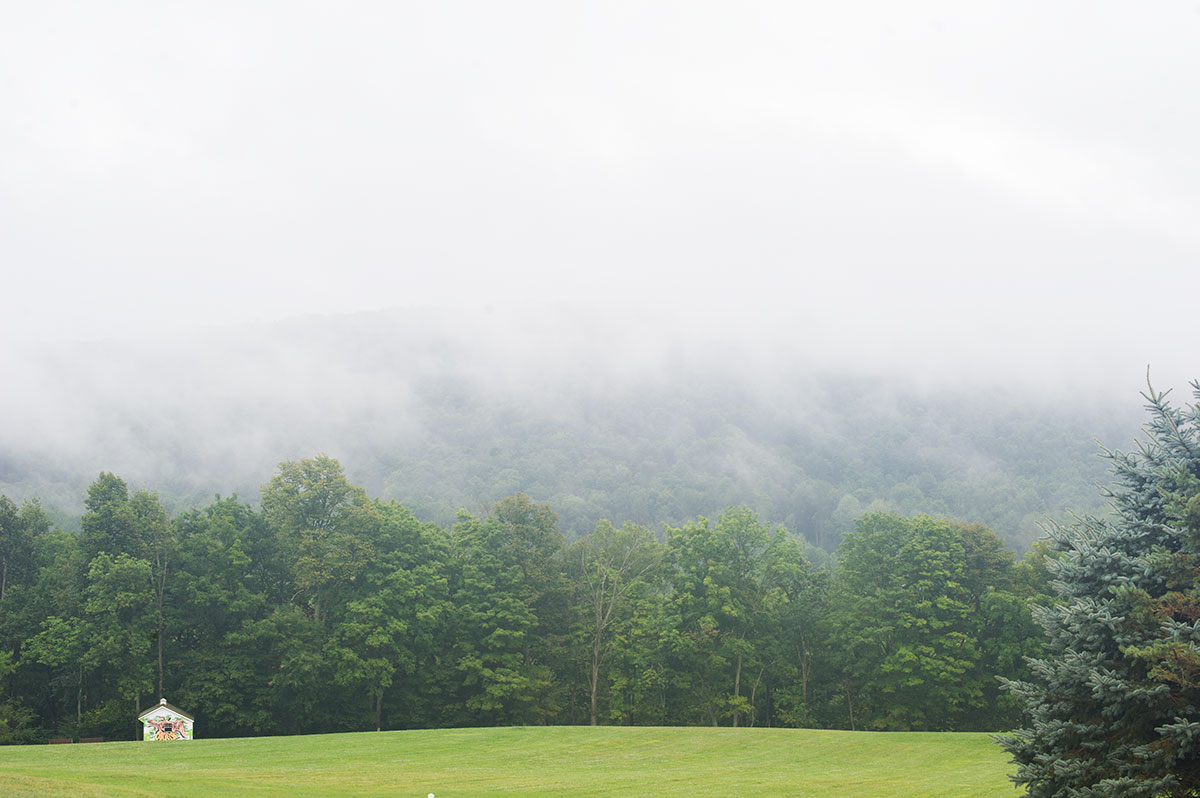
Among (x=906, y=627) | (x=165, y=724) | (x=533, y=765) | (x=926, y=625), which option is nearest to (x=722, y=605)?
(x=906, y=627)

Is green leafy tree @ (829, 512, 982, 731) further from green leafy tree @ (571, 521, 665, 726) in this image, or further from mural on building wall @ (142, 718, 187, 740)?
mural on building wall @ (142, 718, 187, 740)

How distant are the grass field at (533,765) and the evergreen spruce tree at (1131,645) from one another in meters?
13.0

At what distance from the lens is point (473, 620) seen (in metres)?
54.8

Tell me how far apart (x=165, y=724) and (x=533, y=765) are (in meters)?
17.2

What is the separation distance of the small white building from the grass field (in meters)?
2.18

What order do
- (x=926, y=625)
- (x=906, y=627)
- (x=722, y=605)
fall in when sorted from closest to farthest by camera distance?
(x=926, y=625)
(x=906, y=627)
(x=722, y=605)

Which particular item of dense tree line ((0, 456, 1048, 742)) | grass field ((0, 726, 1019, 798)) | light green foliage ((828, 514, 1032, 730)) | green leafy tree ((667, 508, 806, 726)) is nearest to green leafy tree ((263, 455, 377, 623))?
dense tree line ((0, 456, 1048, 742))

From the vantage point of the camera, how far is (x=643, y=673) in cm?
5591

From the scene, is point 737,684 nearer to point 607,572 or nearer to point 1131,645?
point 607,572

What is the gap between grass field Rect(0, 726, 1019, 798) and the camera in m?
25.4

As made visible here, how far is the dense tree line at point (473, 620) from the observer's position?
162 feet

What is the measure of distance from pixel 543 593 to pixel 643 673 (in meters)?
8.20

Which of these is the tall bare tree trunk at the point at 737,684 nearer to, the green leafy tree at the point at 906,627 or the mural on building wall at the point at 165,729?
the green leafy tree at the point at 906,627

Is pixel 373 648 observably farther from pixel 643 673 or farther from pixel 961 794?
pixel 961 794
